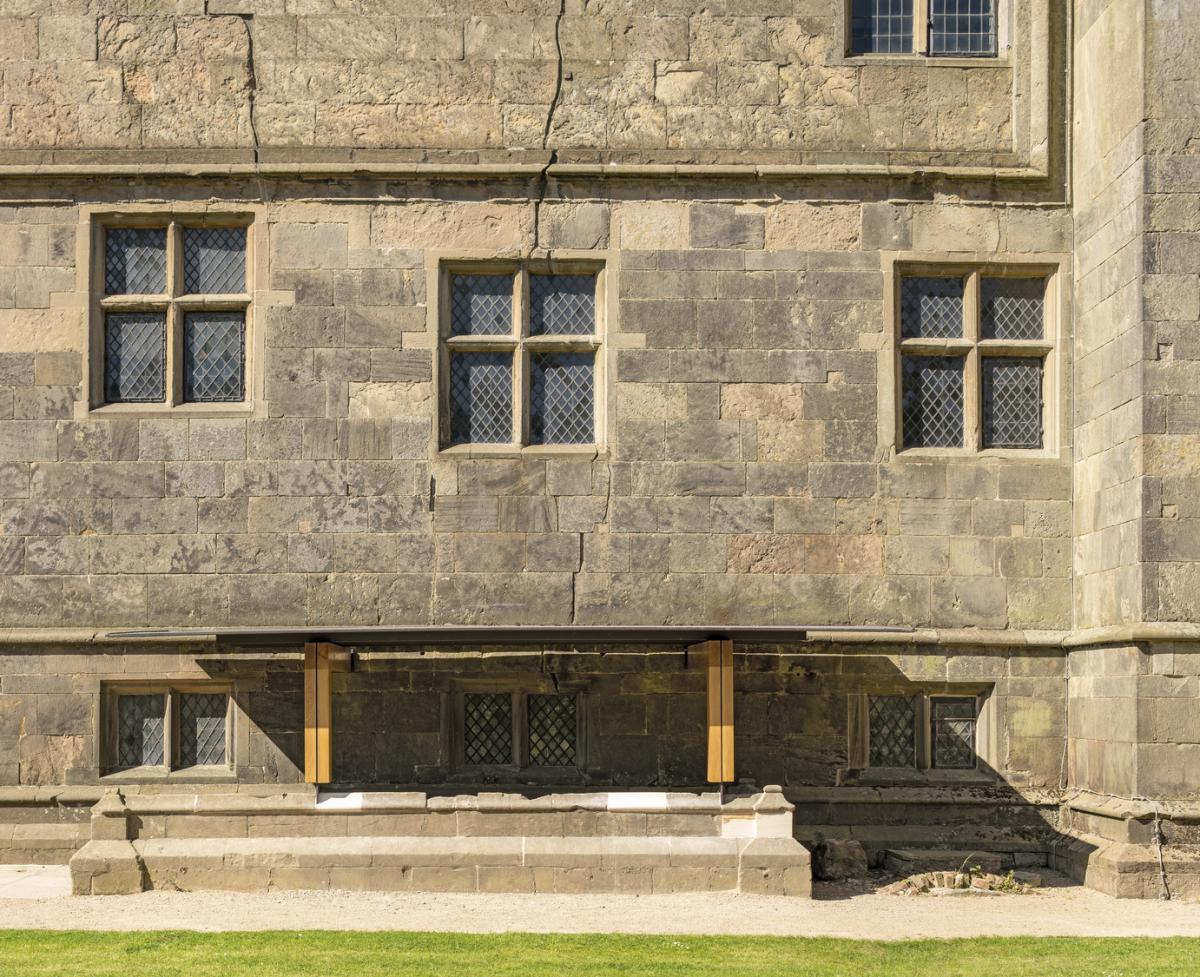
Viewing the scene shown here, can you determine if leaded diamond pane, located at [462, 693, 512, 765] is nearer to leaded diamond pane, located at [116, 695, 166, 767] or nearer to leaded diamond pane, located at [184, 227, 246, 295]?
leaded diamond pane, located at [116, 695, 166, 767]

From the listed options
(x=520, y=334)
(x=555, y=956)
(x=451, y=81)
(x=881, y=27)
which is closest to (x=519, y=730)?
(x=520, y=334)

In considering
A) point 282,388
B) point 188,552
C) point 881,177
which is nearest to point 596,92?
point 881,177

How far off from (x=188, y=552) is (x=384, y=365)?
2.12 metres

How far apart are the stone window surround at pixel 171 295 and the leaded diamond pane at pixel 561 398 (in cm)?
221

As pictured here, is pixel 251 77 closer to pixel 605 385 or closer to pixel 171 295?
pixel 171 295

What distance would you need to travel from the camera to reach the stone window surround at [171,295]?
12.4 m

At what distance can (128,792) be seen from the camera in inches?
473

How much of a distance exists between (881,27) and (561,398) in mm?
4027

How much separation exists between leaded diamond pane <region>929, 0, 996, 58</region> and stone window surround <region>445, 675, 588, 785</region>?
236 inches

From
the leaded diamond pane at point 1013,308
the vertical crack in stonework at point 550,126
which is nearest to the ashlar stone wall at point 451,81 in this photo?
the vertical crack in stonework at point 550,126

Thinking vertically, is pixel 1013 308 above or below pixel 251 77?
below

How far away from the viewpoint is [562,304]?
1255 cm

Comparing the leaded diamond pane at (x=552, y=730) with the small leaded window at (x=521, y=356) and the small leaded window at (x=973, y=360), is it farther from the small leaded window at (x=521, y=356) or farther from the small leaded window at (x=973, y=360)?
the small leaded window at (x=973, y=360)

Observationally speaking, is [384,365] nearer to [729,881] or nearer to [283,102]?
[283,102]
